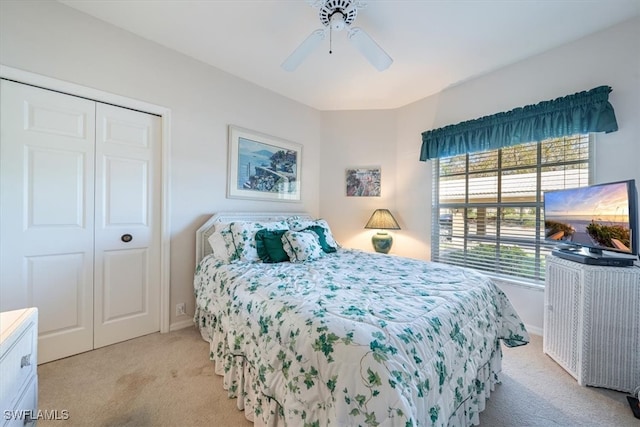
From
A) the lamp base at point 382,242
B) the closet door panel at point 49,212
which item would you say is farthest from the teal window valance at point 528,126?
the closet door panel at point 49,212

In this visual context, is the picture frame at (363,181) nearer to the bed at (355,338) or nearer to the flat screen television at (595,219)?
the bed at (355,338)

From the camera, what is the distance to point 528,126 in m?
2.45

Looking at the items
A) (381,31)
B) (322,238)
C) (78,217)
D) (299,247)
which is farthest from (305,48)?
(78,217)

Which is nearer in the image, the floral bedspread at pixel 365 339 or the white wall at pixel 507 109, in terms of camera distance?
the floral bedspread at pixel 365 339

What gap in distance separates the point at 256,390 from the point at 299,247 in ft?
3.64

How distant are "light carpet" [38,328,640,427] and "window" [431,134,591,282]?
3.43 feet

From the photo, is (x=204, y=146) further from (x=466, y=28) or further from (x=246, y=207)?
(x=466, y=28)

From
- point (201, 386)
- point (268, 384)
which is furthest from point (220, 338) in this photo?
point (268, 384)

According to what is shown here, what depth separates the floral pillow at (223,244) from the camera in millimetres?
2168

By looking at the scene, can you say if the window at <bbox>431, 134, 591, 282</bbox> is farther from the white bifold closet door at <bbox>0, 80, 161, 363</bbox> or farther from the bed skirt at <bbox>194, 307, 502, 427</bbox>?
the white bifold closet door at <bbox>0, 80, 161, 363</bbox>

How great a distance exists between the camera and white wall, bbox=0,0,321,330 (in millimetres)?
1828

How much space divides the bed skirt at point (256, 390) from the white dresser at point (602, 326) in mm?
622

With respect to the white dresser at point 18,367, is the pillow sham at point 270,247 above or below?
above

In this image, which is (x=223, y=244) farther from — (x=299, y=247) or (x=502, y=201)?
(x=502, y=201)
